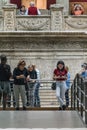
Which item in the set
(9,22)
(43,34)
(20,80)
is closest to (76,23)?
(43,34)

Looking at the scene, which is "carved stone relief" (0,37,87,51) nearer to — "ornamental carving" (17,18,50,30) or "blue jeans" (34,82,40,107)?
"ornamental carving" (17,18,50,30)

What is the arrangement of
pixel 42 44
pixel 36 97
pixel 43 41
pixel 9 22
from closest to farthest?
pixel 36 97
pixel 43 41
pixel 42 44
pixel 9 22

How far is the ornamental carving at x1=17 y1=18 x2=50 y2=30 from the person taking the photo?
29.2 m

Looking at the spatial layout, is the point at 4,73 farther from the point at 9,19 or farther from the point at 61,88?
the point at 9,19

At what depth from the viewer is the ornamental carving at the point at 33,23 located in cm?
2919

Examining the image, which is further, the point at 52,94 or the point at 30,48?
the point at 30,48

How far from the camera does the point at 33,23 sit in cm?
2930

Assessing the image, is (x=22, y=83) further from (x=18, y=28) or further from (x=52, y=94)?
(x=18, y=28)

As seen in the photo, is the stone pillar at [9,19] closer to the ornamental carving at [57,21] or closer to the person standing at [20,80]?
the ornamental carving at [57,21]

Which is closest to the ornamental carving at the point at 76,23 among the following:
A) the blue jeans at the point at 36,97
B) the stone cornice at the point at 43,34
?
the stone cornice at the point at 43,34

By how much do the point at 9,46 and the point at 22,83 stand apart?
9.37m

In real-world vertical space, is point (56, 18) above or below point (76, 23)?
above

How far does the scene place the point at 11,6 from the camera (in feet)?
96.2

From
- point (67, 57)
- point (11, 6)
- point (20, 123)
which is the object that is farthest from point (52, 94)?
point (20, 123)
